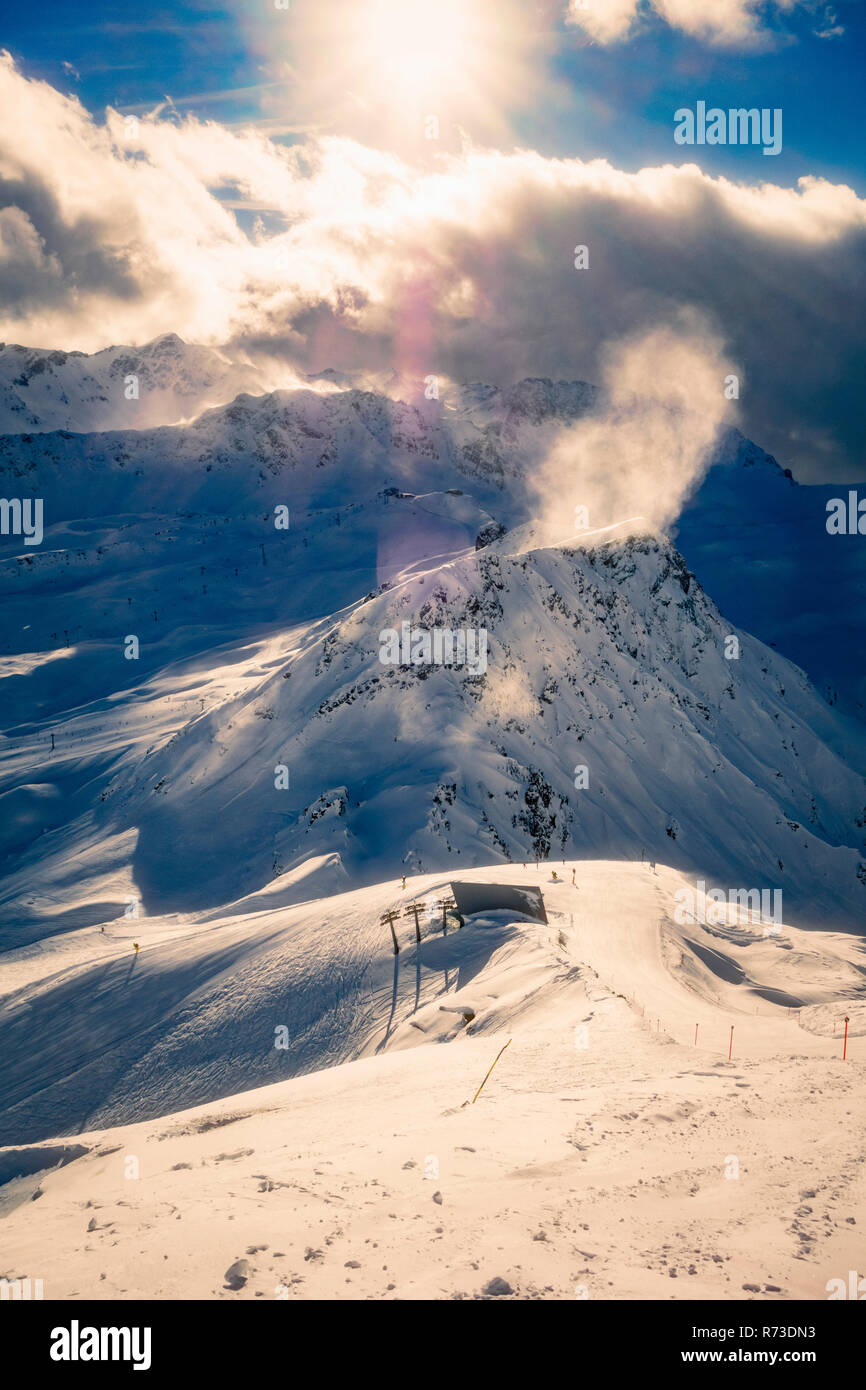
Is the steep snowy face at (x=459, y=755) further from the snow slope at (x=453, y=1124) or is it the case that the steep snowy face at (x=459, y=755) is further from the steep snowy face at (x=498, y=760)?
the snow slope at (x=453, y=1124)

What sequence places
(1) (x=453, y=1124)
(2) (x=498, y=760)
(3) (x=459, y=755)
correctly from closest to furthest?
1. (1) (x=453, y=1124)
2. (3) (x=459, y=755)
3. (2) (x=498, y=760)

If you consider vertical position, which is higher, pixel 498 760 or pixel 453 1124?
pixel 498 760

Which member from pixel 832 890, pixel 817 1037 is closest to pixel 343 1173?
pixel 817 1037

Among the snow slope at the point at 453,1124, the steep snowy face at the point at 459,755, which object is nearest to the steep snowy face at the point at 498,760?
the steep snowy face at the point at 459,755

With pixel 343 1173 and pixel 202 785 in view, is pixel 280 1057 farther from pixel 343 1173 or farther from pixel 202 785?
pixel 202 785

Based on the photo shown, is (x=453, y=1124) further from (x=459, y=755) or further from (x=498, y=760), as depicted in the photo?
(x=498, y=760)

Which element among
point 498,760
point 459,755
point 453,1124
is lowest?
point 453,1124

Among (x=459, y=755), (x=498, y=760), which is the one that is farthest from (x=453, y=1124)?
(x=498, y=760)
